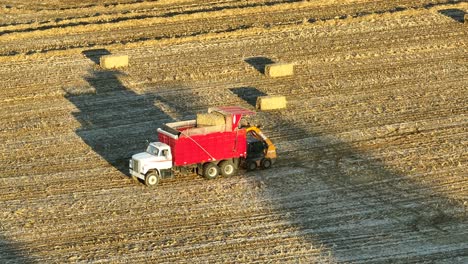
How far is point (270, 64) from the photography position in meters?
45.8

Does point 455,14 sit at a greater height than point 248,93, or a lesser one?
greater

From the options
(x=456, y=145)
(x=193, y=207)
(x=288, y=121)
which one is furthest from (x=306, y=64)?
(x=193, y=207)

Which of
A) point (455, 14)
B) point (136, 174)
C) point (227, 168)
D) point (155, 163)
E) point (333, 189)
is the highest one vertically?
point (455, 14)

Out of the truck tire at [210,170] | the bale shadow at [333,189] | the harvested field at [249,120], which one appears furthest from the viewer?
the truck tire at [210,170]

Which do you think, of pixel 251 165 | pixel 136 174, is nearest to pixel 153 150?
pixel 136 174

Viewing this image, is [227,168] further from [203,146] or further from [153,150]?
[153,150]

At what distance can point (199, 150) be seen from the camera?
34.3m

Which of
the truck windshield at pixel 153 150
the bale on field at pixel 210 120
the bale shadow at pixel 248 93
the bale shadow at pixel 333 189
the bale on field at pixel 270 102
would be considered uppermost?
the bale on field at pixel 210 120

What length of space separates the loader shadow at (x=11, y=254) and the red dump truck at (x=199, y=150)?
525cm

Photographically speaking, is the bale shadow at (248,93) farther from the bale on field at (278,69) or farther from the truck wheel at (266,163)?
the truck wheel at (266,163)

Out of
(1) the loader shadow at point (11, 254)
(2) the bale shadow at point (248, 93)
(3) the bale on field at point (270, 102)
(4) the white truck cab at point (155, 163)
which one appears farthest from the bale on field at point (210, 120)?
(2) the bale shadow at point (248, 93)

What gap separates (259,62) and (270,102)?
19.8 feet

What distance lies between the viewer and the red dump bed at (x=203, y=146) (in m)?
34.2

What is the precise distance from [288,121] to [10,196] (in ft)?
36.7
